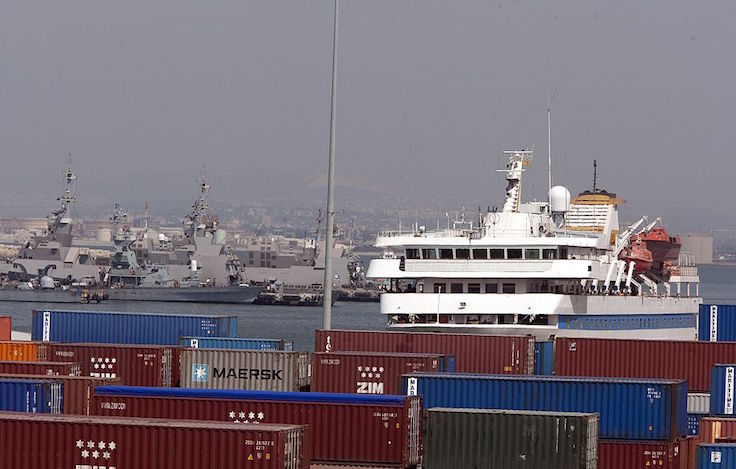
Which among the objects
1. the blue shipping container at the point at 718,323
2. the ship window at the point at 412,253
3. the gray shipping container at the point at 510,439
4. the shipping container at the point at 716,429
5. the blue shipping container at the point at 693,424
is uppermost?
the ship window at the point at 412,253

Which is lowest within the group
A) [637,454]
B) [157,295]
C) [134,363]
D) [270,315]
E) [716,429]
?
[270,315]

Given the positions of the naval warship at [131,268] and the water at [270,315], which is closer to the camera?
the water at [270,315]

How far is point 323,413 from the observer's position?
22047mm

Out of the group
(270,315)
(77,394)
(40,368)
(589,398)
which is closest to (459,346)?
(589,398)

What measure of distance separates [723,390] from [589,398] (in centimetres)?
556

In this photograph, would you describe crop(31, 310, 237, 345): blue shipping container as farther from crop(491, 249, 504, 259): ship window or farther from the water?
the water

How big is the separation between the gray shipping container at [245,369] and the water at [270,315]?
2000 inches

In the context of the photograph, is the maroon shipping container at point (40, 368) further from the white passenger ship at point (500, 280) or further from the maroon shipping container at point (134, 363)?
the white passenger ship at point (500, 280)

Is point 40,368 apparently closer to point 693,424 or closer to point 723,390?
point 723,390

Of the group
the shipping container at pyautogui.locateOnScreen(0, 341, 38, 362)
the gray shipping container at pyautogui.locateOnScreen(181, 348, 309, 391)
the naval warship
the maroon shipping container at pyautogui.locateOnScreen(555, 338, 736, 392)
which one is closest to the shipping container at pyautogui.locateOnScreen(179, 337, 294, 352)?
the gray shipping container at pyautogui.locateOnScreen(181, 348, 309, 391)

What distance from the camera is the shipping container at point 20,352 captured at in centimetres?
3028

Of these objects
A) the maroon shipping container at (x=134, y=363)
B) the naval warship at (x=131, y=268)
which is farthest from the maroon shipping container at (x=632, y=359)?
the naval warship at (x=131, y=268)

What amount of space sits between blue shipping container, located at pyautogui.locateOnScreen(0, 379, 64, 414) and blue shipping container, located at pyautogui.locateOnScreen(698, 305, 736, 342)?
77.3ft

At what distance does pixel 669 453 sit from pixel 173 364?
33.2 feet
